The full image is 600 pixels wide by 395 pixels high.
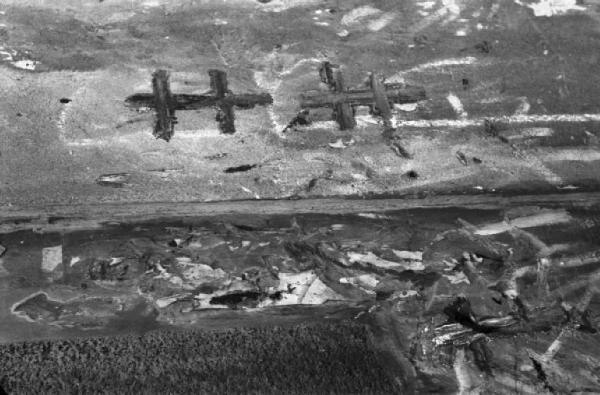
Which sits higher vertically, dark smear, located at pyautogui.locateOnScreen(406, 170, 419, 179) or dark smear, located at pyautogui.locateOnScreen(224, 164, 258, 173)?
dark smear, located at pyautogui.locateOnScreen(224, 164, 258, 173)

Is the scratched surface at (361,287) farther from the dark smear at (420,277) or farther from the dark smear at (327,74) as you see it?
the dark smear at (327,74)

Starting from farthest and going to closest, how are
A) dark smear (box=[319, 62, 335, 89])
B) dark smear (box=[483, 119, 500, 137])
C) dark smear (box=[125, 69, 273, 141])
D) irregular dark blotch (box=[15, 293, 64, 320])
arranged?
dark smear (box=[319, 62, 335, 89]) < dark smear (box=[483, 119, 500, 137]) < dark smear (box=[125, 69, 273, 141]) < irregular dark blotch (box=[15, 293, 64, 320])

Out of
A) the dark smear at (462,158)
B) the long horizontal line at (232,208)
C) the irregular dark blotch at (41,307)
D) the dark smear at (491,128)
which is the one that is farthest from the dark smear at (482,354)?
the irregular dark blotch at (41,307)

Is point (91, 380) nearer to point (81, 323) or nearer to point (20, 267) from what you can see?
point (81, 323)

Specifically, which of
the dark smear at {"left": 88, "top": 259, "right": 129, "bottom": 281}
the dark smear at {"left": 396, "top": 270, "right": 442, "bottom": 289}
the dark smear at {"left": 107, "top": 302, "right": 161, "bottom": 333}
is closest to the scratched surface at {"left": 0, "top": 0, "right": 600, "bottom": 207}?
the dark smear at {"left": 88, "top": 259, "right": 129, "bottom": 281}

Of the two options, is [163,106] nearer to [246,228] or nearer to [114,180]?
[114,180]

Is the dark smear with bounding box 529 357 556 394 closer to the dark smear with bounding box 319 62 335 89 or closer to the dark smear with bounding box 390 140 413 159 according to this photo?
the dark smear with bounding box 390 140 413 159

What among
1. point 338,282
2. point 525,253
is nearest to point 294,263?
point 338,282
